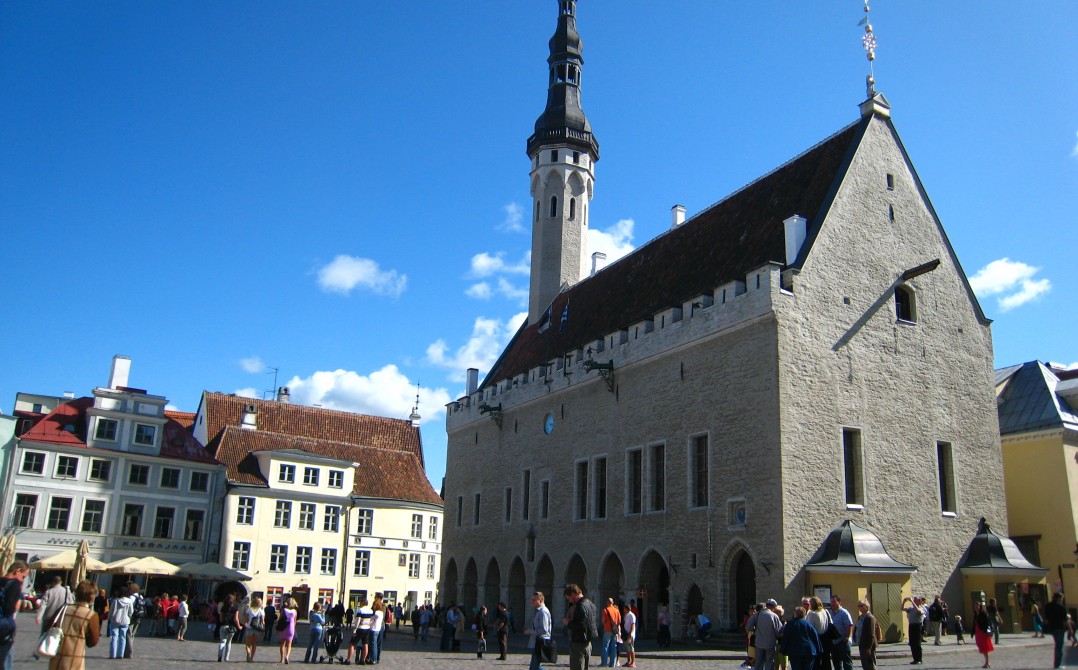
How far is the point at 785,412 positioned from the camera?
21172 millimetres

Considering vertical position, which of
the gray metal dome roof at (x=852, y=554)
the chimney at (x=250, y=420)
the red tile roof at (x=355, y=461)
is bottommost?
the gray metal dome roof at (x=852, y=554)

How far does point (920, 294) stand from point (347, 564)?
27968 millimetres

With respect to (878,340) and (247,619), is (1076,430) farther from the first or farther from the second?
(247,619)

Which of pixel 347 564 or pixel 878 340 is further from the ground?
pixel 878 340

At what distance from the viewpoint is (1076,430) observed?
Answer: 26000 millimetres

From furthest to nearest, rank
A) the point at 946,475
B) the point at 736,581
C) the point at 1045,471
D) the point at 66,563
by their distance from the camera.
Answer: the point at 66,563, the point at 1045,471, the point at 946,475, the point at 736,581

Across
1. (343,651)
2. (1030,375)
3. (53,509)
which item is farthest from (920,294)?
(53,509)

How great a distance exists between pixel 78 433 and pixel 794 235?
29.4 m

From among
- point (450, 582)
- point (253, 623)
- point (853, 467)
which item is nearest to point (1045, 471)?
point (853, 467)

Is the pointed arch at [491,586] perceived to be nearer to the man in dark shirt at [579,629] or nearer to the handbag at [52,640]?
the man in dark shirt at [579,629]

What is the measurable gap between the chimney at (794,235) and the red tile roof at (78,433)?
2740 centimetres

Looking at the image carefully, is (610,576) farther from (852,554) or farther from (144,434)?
(144,434)

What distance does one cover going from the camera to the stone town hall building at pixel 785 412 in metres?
21.3

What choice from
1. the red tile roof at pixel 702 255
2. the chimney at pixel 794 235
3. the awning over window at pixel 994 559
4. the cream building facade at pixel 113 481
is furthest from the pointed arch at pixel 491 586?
the chimney at pixel 794 235
